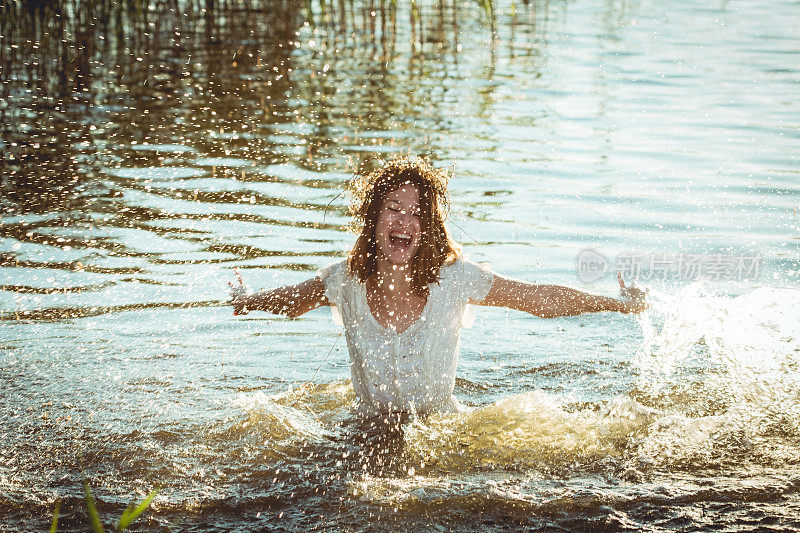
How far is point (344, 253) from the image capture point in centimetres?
815

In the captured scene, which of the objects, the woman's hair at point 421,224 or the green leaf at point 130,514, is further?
the woman's hair at point 421,224

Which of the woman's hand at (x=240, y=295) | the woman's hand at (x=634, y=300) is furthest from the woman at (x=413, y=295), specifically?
the woman's hand at (x=240, y=295)

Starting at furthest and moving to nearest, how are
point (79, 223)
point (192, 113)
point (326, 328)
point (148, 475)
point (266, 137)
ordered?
point (192, 113), point (266, 137), point (79, 223), point (326, 328), point (148, 475)

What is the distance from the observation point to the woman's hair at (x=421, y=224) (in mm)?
4832

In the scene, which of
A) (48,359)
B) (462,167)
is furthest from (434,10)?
(48,359)

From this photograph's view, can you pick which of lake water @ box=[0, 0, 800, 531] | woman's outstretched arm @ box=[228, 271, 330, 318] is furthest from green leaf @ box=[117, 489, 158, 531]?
woman's outstretched arm @ box=[228, 271, 330, 318]

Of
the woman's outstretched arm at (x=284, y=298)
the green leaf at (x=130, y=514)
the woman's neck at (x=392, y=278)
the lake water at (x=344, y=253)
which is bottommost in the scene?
the lake water at (x=344, y=253)

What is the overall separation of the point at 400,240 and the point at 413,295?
0.27 m

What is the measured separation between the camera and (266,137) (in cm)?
1208

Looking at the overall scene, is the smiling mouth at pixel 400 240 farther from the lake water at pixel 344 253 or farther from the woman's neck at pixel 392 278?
the lake water at pixel 344 253

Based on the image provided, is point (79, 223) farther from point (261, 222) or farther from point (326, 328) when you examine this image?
point (326, 328)

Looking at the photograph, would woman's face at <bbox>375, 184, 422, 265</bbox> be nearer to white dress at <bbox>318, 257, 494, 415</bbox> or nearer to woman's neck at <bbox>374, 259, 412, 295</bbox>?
woman's neck at <bbox>374, 259, 412, 295</bbox>

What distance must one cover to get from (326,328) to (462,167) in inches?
171

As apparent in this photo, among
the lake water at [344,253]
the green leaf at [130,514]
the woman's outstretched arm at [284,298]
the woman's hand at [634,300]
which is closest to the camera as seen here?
the green leaf at [130,514]
